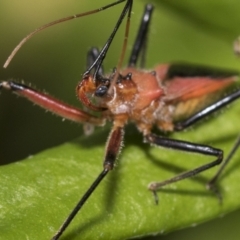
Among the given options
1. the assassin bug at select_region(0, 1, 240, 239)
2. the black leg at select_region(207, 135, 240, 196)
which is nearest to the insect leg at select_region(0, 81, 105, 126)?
the assassin bug at select_region(0, 1, 240, 239)

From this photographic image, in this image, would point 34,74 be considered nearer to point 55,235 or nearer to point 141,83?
point 141,83

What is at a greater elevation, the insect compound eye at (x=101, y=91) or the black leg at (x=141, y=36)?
the black leg at (x=141, y=36)

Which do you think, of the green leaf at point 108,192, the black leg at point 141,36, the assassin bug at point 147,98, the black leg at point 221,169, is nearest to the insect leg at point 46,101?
the assassin bug at point 147,98

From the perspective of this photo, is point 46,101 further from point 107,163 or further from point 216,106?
point 216,106

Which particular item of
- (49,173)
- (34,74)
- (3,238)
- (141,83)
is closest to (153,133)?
(141,83)

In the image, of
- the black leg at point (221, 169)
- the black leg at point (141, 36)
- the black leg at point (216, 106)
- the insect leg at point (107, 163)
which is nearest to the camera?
the insect leg at point (107, 163)

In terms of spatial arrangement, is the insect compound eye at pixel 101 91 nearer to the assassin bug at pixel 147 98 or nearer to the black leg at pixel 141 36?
the assassin bug at pixel 147 98
